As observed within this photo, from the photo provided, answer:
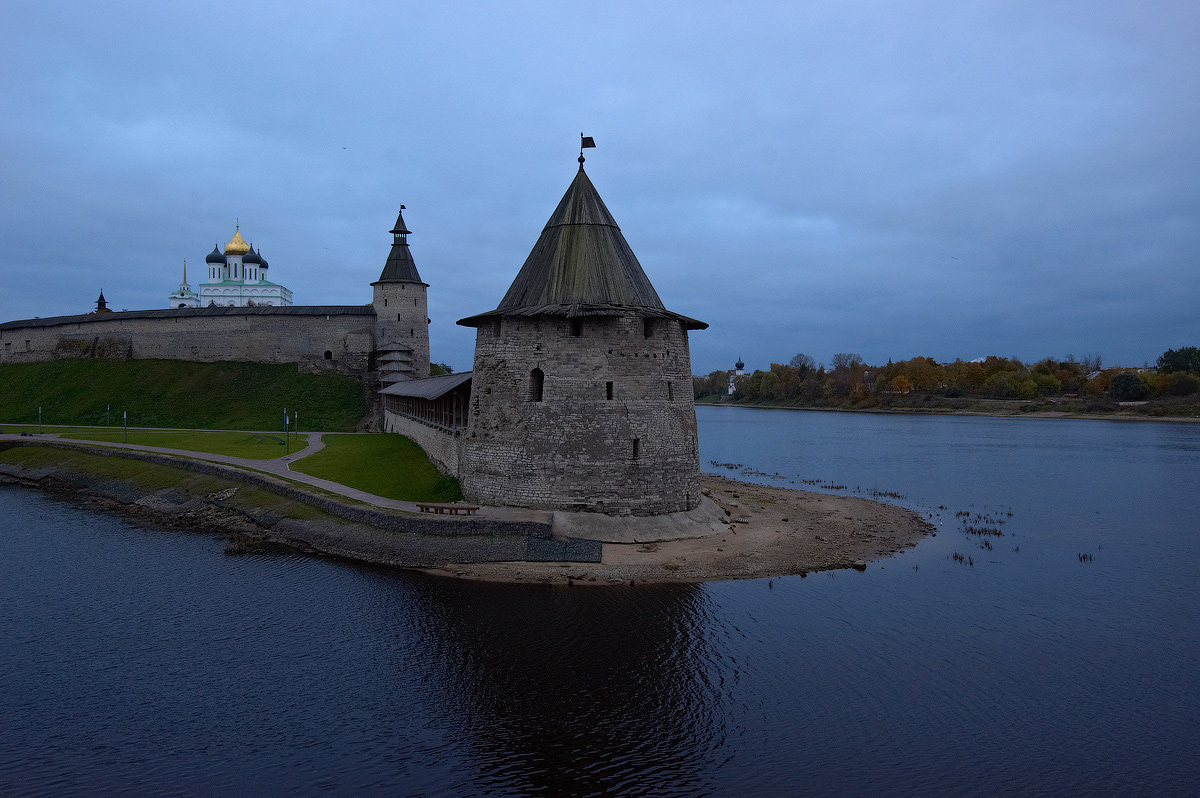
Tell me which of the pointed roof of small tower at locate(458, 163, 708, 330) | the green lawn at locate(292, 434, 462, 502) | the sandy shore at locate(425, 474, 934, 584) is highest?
the pointed roof of small tower at locate(458, 163, 708, 330)

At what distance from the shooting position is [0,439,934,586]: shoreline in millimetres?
17250

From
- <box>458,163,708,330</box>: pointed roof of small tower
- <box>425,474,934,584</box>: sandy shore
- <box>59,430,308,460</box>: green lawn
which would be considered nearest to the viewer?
<box>425,474,934,584</box>: sandy shore

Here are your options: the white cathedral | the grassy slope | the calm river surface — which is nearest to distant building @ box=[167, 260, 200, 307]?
the white cathedral

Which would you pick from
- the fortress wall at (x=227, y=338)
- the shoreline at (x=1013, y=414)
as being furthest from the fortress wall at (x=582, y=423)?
the shoreline at (x=1013, y=414)

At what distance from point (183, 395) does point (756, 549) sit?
119 feet

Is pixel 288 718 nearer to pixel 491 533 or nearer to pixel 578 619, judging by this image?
pixel 578 619

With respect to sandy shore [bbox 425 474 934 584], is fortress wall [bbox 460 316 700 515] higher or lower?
higher

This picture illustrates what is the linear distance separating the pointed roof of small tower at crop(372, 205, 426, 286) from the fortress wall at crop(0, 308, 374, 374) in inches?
119

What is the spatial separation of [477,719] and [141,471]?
23.1 metres

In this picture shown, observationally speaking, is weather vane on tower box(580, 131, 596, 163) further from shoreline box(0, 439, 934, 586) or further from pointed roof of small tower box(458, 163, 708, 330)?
shoreline box(0, 439, 934, 586)

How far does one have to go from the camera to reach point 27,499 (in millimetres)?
26453

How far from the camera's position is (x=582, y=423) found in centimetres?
1925

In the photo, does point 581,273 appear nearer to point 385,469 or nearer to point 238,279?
point 385,469

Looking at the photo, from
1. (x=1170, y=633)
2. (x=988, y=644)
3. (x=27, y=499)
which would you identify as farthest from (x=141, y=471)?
(x=1170, y=633)
